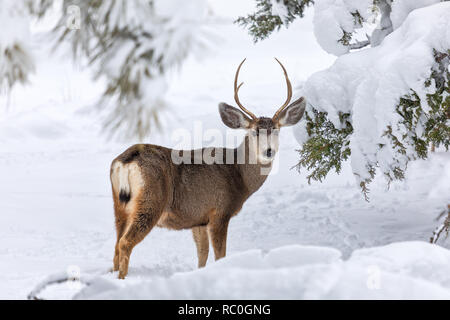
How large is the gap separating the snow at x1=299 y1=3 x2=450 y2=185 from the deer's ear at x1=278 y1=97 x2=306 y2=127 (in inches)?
21.4

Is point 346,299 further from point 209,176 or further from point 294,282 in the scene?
point 209,176

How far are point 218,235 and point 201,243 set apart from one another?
556 millimetres

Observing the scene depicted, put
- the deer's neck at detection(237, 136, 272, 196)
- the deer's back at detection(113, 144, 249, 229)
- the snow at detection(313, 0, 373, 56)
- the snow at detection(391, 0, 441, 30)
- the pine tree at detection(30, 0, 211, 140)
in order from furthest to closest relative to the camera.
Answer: the snow at detection(313, 0, 373, 56) → the snow at detection(391, 0, 441, 30) → the deer's neck at detection(237, 136, 272, 196) → the deer's back at detection(113, 144, 249, 229) → the pine tree at detection(30, 0, 211, 140)

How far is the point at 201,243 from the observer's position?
6.12m

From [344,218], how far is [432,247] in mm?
6512

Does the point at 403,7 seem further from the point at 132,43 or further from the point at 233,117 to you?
the point at 132,43

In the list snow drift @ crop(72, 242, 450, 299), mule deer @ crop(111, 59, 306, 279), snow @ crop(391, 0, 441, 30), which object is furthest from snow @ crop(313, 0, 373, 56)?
snow drift @ crop(72, 242, 450, 299)

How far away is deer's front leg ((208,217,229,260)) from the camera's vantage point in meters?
5.57

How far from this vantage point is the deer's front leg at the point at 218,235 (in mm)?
5574

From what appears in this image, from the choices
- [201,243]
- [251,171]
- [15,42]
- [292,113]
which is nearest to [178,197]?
[201,243]

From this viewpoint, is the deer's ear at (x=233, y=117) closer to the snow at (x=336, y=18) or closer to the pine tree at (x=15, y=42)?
the snow at (x=336, y=18)

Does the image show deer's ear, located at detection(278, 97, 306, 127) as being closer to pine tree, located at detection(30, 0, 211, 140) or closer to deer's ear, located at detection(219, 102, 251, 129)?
deer's ear, located at detection(219, 102, 251, 129)

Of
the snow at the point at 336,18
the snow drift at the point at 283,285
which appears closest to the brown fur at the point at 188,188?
the snow at the point at 336,18

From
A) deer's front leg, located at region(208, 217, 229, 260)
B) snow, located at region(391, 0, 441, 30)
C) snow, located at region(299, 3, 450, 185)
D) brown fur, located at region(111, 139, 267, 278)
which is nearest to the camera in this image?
brown fur, located at region(111, 139, 267, 278)
